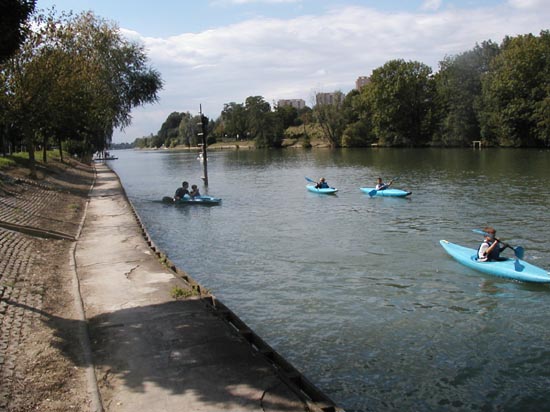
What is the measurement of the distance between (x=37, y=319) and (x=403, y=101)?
99562 mm

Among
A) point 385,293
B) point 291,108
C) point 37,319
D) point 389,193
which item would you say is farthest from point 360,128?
point 37,319

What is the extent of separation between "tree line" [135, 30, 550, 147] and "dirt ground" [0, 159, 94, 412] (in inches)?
2801

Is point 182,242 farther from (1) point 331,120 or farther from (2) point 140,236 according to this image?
(1) point 331,120

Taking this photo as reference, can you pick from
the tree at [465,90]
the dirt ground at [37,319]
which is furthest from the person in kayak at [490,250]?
the tree at [465,90]

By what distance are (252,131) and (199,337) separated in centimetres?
14896

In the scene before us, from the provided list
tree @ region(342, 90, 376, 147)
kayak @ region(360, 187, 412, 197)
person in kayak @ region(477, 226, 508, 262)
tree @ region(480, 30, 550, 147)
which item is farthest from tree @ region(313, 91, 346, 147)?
person in kayak @ region(477, 226, 508, 262)

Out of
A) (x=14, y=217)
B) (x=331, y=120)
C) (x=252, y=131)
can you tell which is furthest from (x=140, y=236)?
(x=252, y=131)

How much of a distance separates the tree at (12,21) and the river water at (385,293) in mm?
7256

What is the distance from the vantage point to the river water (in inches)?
334

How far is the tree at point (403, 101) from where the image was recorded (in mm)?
100812

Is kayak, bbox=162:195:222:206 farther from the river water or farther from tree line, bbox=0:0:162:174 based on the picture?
tree line, bbox=0:0:162:174

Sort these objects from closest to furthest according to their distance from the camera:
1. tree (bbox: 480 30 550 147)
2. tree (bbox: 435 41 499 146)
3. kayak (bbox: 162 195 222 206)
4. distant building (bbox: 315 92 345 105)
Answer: kayak (bbox: 162 195 222 206), tree (bbox: 480 30 550 147), tree (bbox: 435 41 499 146), distant building (bbox: 315 92 345 105)

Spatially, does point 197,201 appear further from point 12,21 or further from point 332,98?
point 332,98

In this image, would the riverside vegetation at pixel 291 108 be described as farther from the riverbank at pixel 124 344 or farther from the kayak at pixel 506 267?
the kayak at pixel 506 267
